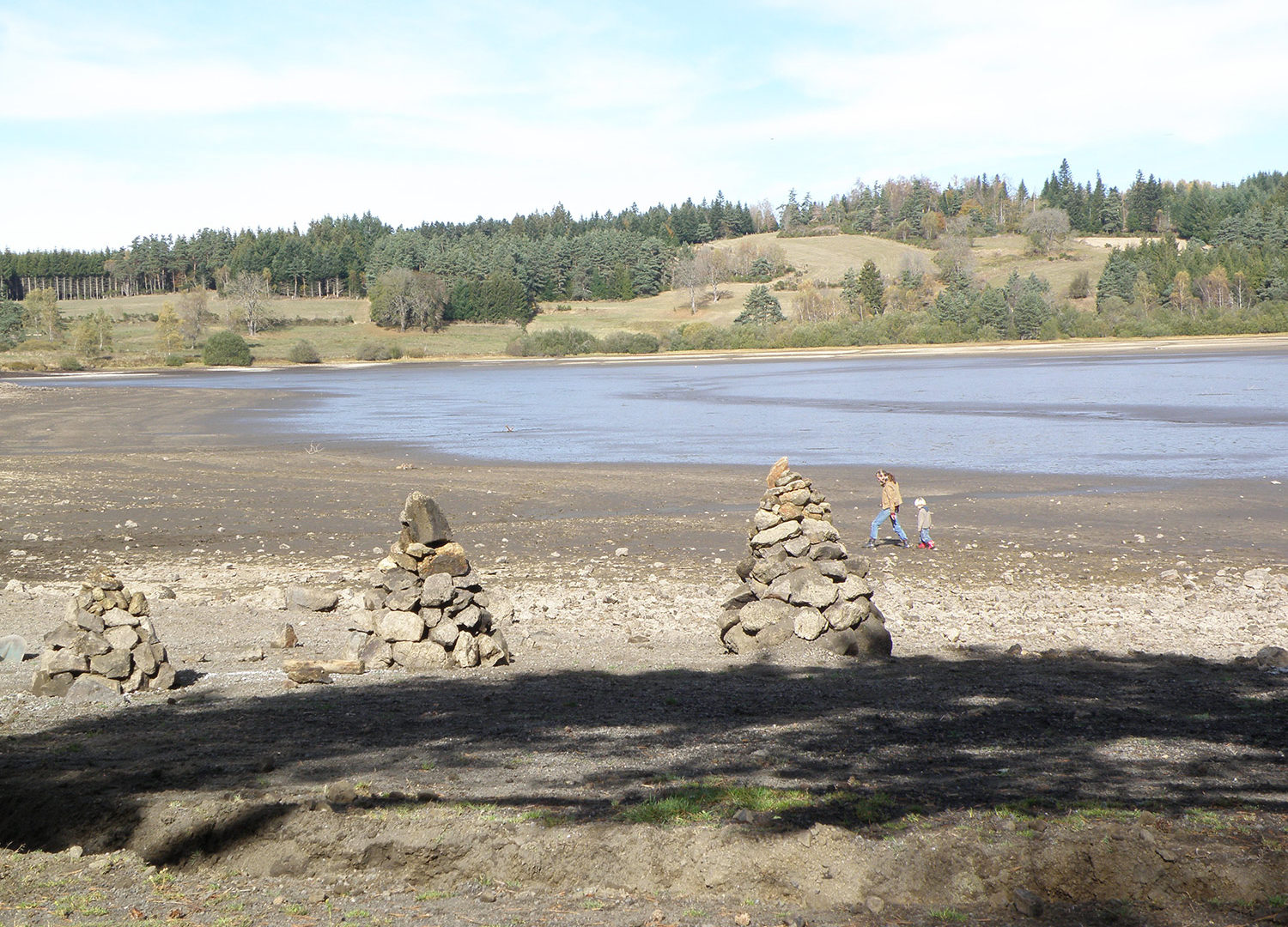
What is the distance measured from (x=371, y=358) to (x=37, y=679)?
103069 mm

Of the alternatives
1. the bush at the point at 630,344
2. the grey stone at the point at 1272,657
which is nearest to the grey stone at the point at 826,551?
the grey stone at the point at 1272,657

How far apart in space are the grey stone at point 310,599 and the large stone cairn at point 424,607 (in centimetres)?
273

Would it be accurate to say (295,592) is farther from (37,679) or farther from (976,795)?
(976,795)

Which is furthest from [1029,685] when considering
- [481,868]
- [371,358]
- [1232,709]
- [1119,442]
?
[371,358]

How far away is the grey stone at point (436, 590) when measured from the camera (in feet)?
33.2

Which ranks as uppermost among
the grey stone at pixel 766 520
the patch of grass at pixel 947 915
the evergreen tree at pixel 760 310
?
the evergreen tree at pixel 760 310

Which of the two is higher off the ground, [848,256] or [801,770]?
[848,256]

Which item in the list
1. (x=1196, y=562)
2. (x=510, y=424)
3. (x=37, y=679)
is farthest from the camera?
(x=510, y=424)

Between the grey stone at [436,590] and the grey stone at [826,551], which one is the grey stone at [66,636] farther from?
the grey stone at [826,551]

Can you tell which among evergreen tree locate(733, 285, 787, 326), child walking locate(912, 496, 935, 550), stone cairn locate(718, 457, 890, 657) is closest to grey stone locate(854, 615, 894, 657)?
stone cairn locate(718, 457, 890, 657)

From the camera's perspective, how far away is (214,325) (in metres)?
131

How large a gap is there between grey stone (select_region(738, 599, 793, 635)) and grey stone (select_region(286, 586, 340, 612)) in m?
4.91

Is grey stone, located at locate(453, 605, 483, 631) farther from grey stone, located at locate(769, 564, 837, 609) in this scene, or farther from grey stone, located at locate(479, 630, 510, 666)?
grey stone, located at locate(769, 564, 837, 609)

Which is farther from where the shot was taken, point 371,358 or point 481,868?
point 371,358
